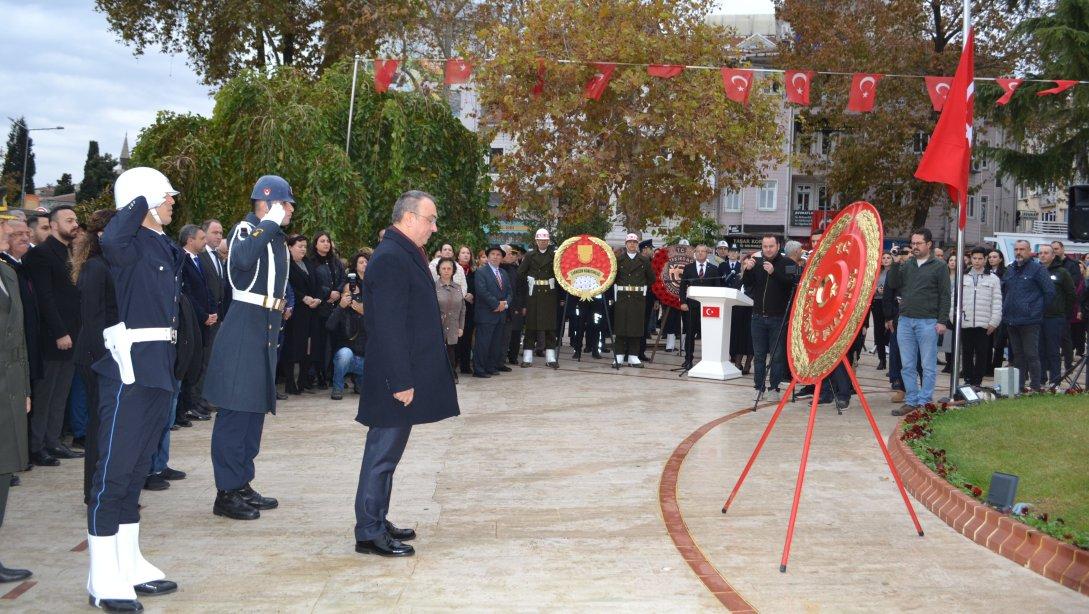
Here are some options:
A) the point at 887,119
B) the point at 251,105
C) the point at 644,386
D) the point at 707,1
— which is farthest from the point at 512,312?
the point at 887,119

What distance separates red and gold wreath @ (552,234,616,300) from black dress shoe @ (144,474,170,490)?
9.47 m

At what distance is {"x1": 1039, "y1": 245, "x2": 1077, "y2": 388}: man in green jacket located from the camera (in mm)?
14141

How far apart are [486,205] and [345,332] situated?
26.3ft

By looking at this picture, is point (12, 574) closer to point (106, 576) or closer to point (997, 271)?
point (106, 576)

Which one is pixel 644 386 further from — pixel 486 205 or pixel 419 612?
pixel 419 612

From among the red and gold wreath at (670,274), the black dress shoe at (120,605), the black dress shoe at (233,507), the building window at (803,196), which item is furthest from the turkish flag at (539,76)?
the building window at (803,196)

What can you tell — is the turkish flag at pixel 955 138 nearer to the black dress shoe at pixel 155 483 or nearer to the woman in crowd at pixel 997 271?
the woman in crowd at pixel 997 271

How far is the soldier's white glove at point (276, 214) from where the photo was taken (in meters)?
6.43

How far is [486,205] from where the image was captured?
801 inches

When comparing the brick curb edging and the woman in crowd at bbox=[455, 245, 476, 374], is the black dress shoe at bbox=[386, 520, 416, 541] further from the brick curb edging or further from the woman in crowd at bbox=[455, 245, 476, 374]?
the woman in crowd at bbox=[455, 245, 476, 374]

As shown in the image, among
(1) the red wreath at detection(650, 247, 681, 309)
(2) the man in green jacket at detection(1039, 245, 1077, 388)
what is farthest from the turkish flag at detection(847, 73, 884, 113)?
(2) the man in green jacket at detection(1039, 245, 1077, 388)

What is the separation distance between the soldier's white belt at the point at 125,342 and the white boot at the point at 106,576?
2.58 ft

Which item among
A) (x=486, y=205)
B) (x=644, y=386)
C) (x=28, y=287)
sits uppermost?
(x=486, y=205)

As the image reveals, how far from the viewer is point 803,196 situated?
2356 inches
